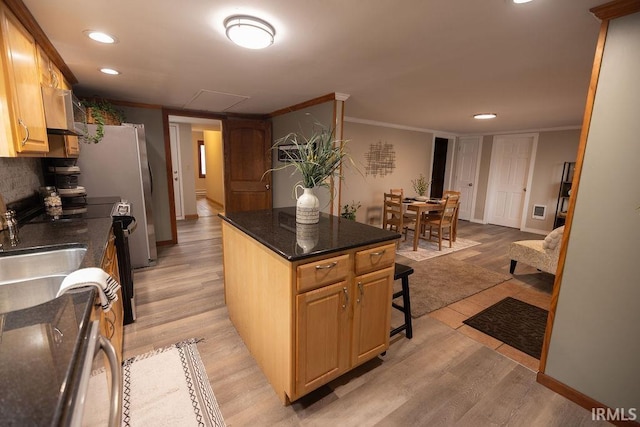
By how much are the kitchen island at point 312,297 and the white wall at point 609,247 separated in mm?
1042

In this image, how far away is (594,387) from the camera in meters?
1.62

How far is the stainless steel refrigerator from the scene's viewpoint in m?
3.17

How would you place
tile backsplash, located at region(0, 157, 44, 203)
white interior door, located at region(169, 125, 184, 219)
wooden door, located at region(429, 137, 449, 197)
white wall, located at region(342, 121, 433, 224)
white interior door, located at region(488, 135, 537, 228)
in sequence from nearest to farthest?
tile backsplash, located at region(0, 157, 44, 203) → white wall, located at region(342, 121, 433, 224) → white interior door, located at region(488, 135, 537, 228) → white interior door, located at region(169, 125, 184, 219) → wooden door, located at region(429, 137, 449, 197)

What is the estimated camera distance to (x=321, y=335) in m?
1.57

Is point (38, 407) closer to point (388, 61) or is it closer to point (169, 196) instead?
point (388, 61)

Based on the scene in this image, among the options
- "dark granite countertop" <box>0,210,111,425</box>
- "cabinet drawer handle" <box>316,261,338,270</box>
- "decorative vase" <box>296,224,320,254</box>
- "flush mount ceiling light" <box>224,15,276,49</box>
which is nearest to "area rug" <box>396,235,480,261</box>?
"decorative vase" <box>296,224,320,254</box>

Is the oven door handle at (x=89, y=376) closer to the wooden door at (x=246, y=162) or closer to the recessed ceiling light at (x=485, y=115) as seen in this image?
the wooden door at (x=246, y=162)

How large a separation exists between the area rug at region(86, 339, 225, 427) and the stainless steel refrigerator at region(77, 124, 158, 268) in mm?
1918

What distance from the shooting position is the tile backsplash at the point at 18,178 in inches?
78.9

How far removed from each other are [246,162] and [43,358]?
4573mm

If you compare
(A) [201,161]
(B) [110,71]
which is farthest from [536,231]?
(A) [201,161]

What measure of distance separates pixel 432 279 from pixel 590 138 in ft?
7.35

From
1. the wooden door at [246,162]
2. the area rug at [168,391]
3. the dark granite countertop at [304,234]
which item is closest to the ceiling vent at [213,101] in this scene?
the wooden door at [246,162]

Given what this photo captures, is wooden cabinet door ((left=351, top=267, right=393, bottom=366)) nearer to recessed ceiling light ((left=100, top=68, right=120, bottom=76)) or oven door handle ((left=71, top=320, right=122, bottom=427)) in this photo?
oven door handle ((left=71, top=320, right=122, bottom=427))
